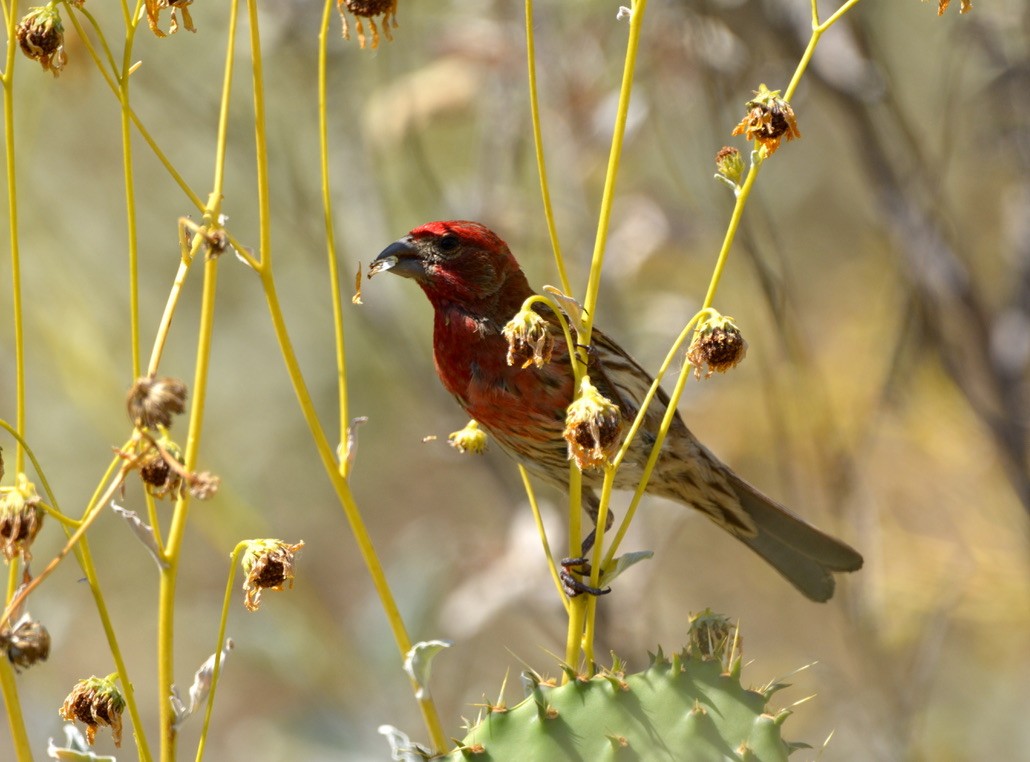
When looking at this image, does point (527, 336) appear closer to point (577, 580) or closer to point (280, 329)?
point (280, 329)

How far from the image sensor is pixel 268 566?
6.48ft

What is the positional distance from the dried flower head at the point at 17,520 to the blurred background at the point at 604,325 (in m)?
2.52

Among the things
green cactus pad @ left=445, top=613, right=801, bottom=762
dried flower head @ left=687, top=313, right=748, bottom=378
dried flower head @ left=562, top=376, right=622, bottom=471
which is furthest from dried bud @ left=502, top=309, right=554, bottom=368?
green cactus pad @ left=445, top=613, right=801, bottom=762

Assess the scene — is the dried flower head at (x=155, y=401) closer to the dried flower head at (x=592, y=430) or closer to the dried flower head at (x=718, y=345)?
the dried flower head at (x=592, y=430)

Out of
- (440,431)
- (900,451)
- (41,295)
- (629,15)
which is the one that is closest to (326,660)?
(440,431)

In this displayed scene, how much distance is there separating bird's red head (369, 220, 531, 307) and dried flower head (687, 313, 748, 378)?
1536 millimetres

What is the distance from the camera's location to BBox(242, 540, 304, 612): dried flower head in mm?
1970

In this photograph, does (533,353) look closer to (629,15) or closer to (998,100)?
(629,15)

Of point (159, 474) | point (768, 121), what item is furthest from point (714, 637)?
point (159, 474)

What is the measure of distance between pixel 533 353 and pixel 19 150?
3.73 meters

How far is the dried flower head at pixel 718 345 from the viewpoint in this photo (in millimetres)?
1983

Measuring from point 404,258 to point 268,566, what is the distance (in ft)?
5.32

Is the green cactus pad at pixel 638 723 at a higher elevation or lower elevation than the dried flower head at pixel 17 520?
lower

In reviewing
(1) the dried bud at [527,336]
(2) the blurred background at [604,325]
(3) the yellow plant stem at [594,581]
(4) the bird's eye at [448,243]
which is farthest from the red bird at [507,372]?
(1) the dried bud at [527,336]
